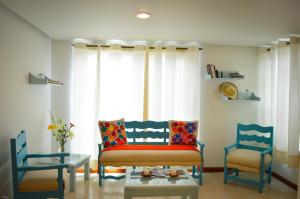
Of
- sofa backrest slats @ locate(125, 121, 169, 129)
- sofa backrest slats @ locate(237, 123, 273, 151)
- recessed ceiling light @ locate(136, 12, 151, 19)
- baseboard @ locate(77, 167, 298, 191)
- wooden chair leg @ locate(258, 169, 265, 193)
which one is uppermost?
recessed ceiling light @ locate(136, 12, 151, 19)

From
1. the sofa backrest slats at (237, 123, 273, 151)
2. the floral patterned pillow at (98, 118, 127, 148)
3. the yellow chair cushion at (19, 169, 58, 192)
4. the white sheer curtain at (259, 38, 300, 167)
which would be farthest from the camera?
the sofa backrest slats at (237, 123, 273, 151)

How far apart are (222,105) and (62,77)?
9.93 ft

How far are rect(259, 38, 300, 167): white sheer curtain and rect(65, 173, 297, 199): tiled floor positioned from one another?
1.50 feet

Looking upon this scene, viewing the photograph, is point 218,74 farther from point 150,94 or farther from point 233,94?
point 150,94

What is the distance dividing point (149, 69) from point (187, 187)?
231 centimetres

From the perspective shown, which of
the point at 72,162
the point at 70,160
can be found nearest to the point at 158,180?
the point at 72,162

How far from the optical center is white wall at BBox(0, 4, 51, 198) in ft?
9.21

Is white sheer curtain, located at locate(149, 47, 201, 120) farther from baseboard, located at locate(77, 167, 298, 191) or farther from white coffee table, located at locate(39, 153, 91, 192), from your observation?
white coffee table, located at locate(39, 153, 91, 192)

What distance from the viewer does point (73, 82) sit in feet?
14.4

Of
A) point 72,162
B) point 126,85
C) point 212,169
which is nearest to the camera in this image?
point 72,162

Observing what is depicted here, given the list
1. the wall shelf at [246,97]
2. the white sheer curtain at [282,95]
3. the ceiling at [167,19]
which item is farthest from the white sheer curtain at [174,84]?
the white sheer curtain at [282,95]

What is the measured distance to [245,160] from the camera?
3.76 metres

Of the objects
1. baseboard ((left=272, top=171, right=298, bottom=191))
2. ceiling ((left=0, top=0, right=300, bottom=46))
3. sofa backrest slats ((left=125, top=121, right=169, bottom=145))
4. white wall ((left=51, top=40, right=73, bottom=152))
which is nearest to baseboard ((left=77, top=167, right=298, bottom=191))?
baseboard ((left=272, top=171, right=298, bottom=191))

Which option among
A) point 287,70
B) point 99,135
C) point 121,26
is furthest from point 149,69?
point 287,70
